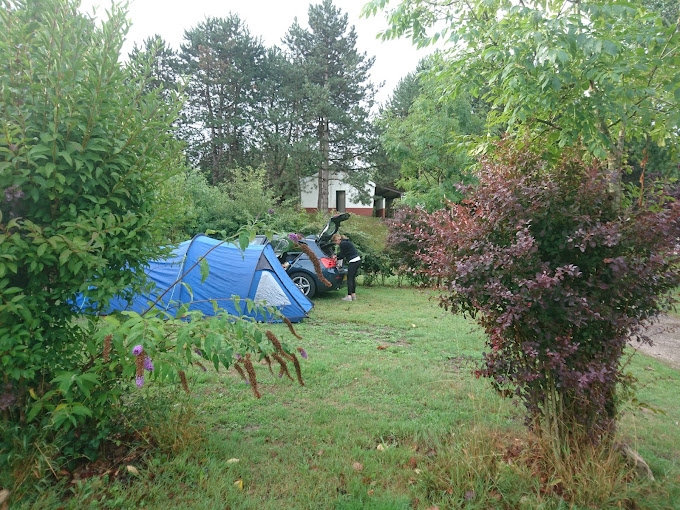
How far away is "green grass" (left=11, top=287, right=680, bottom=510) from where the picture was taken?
260 centimetres

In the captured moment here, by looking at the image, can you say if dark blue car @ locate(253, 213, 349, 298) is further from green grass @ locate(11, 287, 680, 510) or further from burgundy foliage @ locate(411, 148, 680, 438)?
burgundy foliage @ locate(411, 148, 680, 438)

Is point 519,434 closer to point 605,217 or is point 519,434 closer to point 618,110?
point 605,217

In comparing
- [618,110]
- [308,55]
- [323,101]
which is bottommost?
[618,110]

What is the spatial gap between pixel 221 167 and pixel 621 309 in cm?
2899

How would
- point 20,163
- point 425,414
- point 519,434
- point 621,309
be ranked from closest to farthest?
point 20,163 → point 621,309 → point 519,434 → point 425,414

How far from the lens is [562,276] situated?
2561mm

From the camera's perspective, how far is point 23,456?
2.57 m

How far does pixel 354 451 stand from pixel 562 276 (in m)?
1.84

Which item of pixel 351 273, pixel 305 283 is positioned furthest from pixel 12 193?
pixel 351 273

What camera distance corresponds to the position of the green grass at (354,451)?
2.60 metres

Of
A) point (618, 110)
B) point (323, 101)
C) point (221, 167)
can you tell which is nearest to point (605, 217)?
point (618, 110)

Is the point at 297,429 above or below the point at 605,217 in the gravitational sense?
below

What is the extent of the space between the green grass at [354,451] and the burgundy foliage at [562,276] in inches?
17.3

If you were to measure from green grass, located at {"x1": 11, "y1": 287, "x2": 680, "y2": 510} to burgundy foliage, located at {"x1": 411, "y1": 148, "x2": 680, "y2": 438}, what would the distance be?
0.44 m
